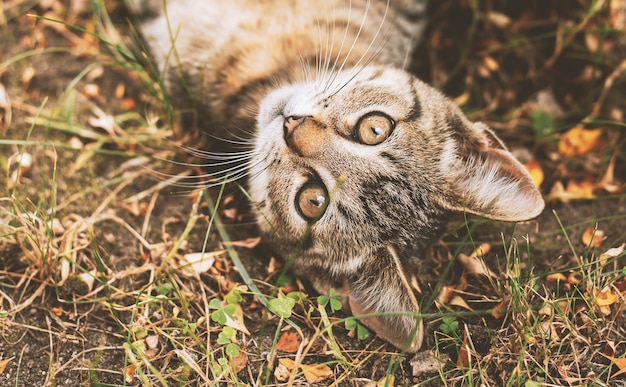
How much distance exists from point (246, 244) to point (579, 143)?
2.13m

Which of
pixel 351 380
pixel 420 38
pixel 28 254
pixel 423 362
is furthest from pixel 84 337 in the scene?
pixel 420 38

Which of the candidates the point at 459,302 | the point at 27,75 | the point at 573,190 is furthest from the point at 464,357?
the point at 27,75

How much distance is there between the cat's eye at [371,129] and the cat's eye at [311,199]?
0.94 ft

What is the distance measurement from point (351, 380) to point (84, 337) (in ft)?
4.04

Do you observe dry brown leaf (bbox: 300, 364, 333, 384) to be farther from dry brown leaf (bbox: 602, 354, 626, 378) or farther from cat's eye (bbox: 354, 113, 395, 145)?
dry brown leaf (bbox: 602, 354, 626, 378)

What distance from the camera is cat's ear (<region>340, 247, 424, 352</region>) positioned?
2.26 m

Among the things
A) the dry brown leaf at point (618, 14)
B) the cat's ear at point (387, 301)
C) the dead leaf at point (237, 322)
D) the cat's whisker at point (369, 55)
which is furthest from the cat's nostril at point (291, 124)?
the dry brown leaf at point (618, 14)

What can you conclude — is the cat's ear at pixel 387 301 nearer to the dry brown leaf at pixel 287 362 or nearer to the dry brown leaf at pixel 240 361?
the dry brown leaf at pixel 287 362

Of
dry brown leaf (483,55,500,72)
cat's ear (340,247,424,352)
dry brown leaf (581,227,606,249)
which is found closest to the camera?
cat's ear (340,247,424,352)

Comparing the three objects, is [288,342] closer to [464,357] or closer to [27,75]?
[464,357]

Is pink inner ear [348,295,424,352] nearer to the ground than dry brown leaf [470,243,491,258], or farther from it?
nearer to the ground

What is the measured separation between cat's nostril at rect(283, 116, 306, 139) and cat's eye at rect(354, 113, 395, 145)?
0.83 feet

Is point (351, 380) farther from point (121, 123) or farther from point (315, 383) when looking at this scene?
point (121, 123)

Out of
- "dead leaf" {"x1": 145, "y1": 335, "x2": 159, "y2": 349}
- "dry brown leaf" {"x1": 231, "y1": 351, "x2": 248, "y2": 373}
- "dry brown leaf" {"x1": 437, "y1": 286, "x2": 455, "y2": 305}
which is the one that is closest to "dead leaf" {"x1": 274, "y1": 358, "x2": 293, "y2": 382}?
"dry brown leaf" {"x1": 231, "y1": 351, "x2": 248, "y2": 373}
